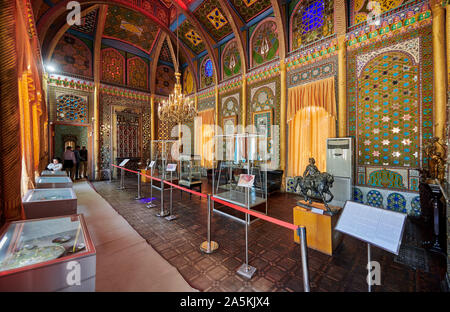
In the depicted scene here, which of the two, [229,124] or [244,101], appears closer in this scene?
[244,101]

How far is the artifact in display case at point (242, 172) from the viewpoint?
15.0 feet

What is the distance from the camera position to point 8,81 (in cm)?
207

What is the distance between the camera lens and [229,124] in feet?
30.3

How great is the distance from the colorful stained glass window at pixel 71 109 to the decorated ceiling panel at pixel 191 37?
6.41 meters

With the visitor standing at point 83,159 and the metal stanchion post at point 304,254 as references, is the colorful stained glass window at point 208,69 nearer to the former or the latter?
the visitor standing at point 83,159

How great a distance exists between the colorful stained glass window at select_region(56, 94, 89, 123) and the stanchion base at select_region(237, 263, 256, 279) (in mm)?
10738

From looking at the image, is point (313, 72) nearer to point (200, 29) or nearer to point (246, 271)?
point (200, 29)

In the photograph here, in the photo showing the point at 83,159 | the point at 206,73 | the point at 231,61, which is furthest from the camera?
the point at 206,73

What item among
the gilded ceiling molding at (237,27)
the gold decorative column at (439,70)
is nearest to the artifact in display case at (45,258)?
the gold decorative column at (439,70)

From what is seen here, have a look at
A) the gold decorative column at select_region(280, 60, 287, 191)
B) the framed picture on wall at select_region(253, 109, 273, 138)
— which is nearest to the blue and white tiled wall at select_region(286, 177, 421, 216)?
the gold decorative column at select_region(280, 60, 287, 191)

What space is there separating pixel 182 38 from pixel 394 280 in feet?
41.0

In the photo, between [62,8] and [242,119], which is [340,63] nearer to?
[242,119]

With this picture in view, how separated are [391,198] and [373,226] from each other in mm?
4322

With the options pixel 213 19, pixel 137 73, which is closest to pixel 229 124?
pixel 213 19
